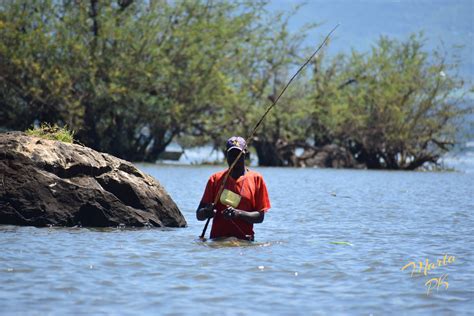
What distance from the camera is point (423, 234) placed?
16984mm

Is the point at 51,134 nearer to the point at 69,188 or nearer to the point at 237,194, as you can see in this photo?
the point at 69,188

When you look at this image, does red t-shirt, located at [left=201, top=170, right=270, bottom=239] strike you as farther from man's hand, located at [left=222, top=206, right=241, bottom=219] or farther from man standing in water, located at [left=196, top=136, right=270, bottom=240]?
man's hand, located at [left=222, top=206, right=241, bottom=219]

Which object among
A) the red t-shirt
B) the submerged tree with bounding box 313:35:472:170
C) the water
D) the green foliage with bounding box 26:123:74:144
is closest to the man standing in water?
the red t-shirt

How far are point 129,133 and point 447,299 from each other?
4416 centimetres

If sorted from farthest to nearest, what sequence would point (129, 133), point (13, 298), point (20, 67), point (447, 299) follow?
point (129, 133) → point (20, 67) → point (447, 299) → point (13, 298)

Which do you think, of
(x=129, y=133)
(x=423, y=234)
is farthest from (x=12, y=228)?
(x=129, y=133)

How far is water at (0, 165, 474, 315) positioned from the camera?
29.7 ft

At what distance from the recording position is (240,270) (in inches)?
444

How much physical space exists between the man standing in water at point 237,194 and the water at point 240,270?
1.71ft

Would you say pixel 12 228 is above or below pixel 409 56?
below

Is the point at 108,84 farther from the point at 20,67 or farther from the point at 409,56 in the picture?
the point at 409,56

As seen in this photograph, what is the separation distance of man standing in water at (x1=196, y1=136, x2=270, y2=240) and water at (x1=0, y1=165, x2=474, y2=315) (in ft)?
1.71

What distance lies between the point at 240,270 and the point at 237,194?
156cm

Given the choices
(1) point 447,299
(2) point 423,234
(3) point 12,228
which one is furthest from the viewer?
(2) point 423,234
